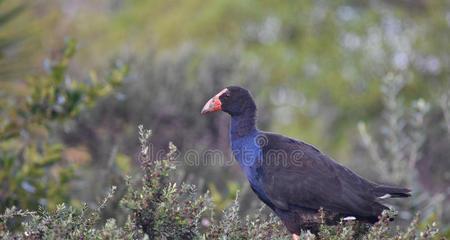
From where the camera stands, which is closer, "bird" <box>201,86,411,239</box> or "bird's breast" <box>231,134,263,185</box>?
"bird" <box>201,86,411,239</box>

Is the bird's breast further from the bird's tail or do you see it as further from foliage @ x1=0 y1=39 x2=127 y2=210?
foliage @ x1=0 y1=39 x2=127 y2=210

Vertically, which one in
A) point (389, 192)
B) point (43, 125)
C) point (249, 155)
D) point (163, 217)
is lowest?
point (163, 217)

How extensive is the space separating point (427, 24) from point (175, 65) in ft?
30.8

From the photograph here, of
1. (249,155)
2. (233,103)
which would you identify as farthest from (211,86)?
(249,155)

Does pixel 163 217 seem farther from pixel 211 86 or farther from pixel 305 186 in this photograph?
pixel 211 86

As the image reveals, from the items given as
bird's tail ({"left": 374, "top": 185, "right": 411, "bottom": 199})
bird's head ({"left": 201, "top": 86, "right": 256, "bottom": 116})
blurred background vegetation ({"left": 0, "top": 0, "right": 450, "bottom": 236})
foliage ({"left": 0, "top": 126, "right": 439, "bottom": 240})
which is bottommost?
foliage ({"left": 0, "top": 126, "right": 439, "bottom": 240})

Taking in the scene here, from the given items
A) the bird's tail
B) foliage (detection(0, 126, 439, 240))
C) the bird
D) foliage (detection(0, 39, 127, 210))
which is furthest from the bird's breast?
foliage (detection(0, 39, 127, 210))

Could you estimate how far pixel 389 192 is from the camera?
548 centimetres

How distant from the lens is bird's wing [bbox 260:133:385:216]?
542 cm

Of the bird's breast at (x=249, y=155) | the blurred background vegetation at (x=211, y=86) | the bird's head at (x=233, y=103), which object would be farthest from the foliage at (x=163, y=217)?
the bird's head at (x=233, y=103)

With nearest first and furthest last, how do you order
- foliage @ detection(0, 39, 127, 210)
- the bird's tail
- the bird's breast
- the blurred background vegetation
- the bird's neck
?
1. the bird's tail
2. the bird's breast
3. the bird's neck
4. foliage @ detection(0, 39, 127, 210)
5. the blurred background vegetation

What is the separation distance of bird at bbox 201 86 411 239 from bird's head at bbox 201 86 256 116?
0.32 m

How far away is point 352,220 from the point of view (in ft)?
17.0

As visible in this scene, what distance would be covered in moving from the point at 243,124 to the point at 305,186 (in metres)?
0.76
